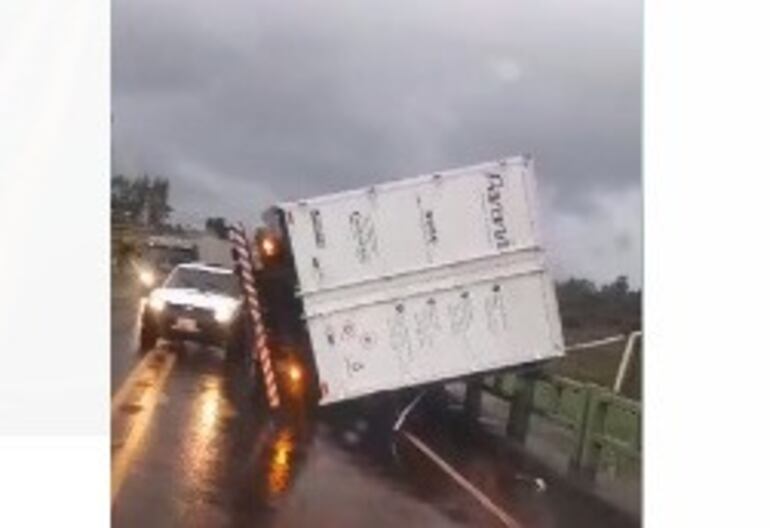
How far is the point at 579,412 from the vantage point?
357 cm

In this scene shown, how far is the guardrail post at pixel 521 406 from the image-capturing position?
11.7 ft

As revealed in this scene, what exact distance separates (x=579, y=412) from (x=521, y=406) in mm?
160

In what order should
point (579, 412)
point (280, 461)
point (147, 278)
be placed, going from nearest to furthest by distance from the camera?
point (147, 278), point (280, 461), point (579, 412)

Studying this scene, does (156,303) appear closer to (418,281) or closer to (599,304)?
(418,281)

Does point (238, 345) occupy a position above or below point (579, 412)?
above

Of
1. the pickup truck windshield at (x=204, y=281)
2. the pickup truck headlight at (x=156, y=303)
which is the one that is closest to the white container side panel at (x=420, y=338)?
the pickup truck windshield at (x=204, y=281)

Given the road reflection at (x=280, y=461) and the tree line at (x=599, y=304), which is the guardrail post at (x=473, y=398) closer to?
the tree line at (x=599, y=304)

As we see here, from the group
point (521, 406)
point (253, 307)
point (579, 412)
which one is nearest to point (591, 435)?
point (579, 412)

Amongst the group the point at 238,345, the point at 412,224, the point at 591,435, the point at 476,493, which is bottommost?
the point at 476,493

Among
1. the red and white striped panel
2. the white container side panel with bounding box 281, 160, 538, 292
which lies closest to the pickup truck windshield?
the red and white striped panel

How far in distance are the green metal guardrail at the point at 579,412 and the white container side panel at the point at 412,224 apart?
15.1 inches
